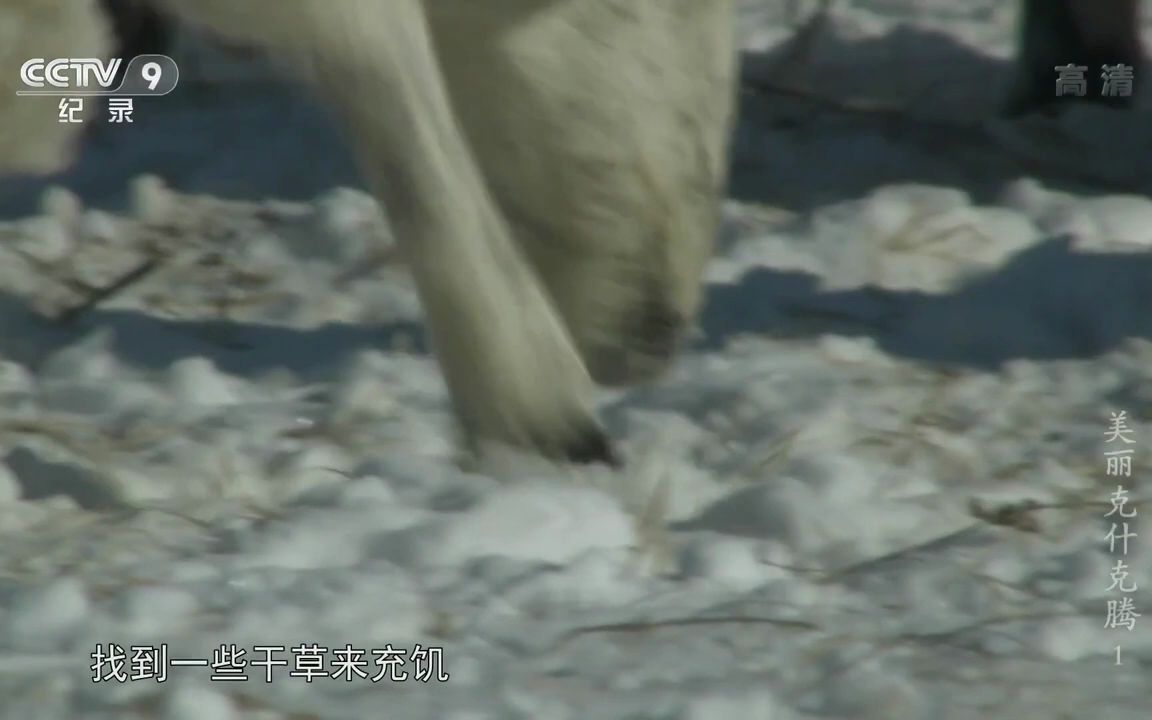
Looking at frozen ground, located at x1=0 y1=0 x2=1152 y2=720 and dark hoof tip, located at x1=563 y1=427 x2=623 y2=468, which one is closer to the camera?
frozen ground, located at x1=0 y1=0 x2=1152 y2=720

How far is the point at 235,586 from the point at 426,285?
402mm

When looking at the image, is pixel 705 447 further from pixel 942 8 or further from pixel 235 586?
pixel 942 8

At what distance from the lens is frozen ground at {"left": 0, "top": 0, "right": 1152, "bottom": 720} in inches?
67.5

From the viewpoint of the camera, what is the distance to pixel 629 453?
2361mm

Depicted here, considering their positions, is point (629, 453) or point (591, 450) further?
point (629, 453)

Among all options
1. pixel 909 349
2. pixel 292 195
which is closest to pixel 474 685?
pixel 909 349

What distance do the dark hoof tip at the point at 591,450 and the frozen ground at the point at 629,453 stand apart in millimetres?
21

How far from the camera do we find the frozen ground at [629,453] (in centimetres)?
171

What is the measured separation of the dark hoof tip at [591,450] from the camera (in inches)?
85.7

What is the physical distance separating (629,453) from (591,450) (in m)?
0.18

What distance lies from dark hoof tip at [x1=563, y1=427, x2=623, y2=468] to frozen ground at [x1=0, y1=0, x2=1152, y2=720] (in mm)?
21

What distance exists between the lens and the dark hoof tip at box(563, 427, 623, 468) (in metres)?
2.18

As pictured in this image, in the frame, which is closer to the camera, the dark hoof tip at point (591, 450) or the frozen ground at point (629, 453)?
the frozen ground at point (629, 453)

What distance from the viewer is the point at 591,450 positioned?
2191 mm
